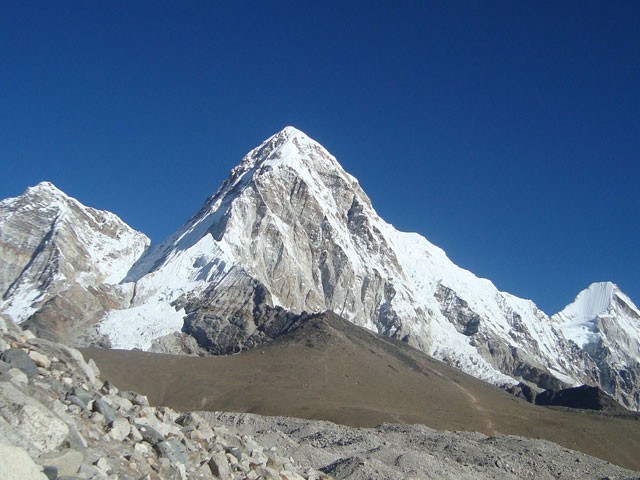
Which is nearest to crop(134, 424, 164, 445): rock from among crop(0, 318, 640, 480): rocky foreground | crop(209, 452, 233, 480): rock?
crop(0, 318, 640, 480): rocky foreground

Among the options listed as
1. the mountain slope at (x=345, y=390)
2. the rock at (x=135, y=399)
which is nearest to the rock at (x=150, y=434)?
the rock at (x=135, y=399)

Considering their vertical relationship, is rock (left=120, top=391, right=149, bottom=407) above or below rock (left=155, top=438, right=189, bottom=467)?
above

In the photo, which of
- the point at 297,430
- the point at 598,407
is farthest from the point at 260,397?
the point at 598,407

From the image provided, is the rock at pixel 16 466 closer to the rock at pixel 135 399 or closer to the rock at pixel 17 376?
the rock at pixel 17 376

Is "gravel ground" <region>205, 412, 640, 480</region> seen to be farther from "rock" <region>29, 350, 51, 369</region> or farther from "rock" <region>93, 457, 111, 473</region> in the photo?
"rock" <region>93, 457, 111, 473</region>

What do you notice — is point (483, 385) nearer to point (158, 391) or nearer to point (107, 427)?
point (158, 391)

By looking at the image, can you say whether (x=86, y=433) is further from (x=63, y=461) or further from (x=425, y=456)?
(x=425, y=456)
